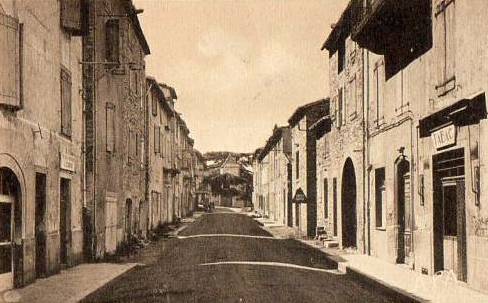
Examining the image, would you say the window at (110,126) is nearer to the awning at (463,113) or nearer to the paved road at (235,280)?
the paved road at (235,280)

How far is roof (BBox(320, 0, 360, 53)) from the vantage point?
69.6 feet

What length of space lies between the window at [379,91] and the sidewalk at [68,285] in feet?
24.3

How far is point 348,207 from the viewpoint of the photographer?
2381 centimetres

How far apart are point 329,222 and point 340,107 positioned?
5.08 metres

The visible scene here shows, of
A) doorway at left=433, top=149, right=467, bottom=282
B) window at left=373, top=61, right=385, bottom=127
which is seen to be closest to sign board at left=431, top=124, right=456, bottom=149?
doorway at left=433, top=149, right=467, bottom=282

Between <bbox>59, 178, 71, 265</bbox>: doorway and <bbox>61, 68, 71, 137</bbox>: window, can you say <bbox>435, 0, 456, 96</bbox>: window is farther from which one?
<bbox>59, 178, 71, 265</bbox>: doorway

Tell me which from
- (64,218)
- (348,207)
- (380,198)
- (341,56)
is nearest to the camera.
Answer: (64,218)

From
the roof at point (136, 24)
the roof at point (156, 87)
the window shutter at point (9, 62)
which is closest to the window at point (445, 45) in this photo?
the window shutter at point (9, 62)

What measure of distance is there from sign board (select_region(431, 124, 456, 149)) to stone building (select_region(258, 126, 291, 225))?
2792 cm

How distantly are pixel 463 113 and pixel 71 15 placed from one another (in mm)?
8641

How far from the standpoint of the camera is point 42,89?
1342cm

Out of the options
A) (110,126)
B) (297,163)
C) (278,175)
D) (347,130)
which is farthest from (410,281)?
(278,175)

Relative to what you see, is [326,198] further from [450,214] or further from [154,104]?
[450,214]

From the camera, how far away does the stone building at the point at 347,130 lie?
2058cm
